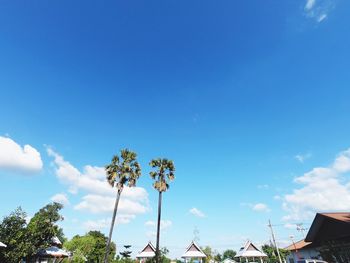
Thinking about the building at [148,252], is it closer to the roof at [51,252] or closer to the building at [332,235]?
the roof at [51,252]

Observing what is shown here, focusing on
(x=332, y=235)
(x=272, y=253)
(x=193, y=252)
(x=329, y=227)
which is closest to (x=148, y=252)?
(x=193, y=252)

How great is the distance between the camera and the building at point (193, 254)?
40344mm

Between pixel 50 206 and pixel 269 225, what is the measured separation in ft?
140

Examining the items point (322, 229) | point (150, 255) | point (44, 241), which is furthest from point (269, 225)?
point (44, 241)

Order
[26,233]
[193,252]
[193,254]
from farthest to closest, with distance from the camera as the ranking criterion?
[193,252], [193,254], [26,233]

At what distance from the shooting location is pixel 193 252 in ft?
135

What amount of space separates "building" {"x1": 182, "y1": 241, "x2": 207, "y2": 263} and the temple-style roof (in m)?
5.93

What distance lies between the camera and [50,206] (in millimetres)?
30453

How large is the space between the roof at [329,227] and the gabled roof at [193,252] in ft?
70.8

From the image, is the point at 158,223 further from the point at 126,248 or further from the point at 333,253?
the point at 126,248

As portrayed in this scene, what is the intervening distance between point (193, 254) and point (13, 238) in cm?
2817

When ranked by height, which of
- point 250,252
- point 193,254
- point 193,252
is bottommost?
point 193,254

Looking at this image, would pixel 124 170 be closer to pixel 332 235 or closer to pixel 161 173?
pixel 161 173

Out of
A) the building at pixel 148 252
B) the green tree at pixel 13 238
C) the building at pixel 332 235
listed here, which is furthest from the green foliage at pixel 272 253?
the green tree at pixel 13 238
